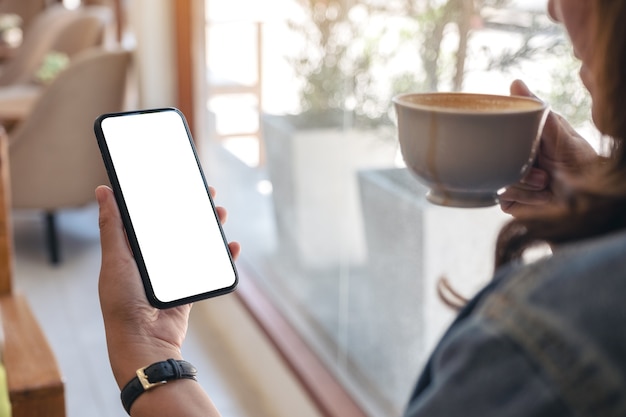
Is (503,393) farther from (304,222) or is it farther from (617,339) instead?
(304,222)

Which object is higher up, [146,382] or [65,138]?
[146,382]

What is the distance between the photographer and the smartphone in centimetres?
76

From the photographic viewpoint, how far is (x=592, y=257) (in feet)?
1.01

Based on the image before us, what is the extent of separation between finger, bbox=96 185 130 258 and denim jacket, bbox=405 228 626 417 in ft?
1.59

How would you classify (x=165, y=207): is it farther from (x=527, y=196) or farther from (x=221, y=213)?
(x=527, y=196)

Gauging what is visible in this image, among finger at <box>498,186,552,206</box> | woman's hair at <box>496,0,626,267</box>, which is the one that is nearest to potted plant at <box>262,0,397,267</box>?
finger at <box>498,186,552,206</box>

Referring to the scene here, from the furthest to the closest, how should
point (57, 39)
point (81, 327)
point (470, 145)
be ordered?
1. point (57, 39)
2. point (81, 327)
3. point (470, 145)

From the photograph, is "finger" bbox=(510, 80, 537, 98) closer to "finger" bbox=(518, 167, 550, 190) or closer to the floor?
"finger" bbox=(518, 167, 550, 190)

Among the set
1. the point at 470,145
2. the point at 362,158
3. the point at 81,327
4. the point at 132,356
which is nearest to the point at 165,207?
the point at 132,356

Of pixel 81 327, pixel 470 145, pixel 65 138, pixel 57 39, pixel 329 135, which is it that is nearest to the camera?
pixel 470 145

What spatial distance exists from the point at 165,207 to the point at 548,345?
555 millimetres

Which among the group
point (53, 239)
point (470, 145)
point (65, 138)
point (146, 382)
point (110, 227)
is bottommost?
point (53, 239)

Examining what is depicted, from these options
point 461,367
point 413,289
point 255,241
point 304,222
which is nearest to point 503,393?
point 461,367

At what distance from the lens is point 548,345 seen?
0.30 metres
